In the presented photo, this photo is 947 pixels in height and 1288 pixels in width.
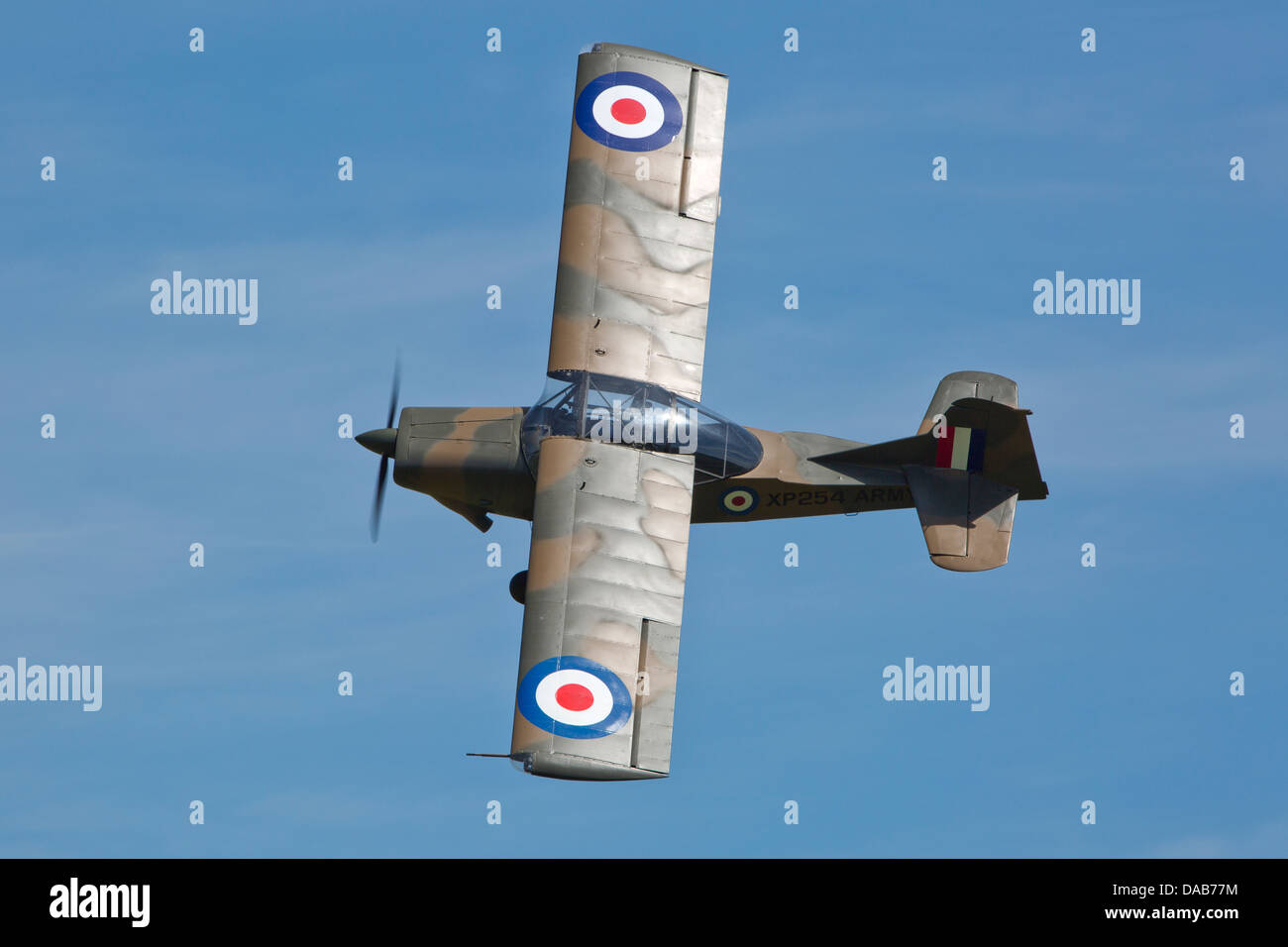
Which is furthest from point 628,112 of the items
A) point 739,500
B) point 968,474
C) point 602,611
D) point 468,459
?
point 602,611

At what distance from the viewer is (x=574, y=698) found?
32.5 metres

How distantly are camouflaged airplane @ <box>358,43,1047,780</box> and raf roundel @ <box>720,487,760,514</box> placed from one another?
4cm

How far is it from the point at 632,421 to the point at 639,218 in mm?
4018

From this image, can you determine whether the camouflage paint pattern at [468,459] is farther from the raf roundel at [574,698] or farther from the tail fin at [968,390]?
the tail fin at [968,390]

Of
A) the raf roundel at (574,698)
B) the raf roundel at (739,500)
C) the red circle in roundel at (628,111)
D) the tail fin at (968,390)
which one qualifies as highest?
the red circle in roundel at (628,111)

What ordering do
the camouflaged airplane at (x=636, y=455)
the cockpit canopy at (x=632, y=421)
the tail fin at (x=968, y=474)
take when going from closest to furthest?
the camouflaged airplane at (x=636, y=455) → the cockpit canopy at (x=632, y=421) → the tail fin at (x=968, y=474)

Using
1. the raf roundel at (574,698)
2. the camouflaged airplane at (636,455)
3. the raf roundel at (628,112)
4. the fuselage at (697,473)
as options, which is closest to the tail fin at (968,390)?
the camouflaged airplane at (636,455)

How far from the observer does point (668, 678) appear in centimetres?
3303

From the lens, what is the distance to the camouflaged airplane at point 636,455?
33000mm

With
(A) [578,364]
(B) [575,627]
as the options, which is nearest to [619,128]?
(A) [578,364]

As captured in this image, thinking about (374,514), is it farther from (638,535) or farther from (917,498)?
(917,498)

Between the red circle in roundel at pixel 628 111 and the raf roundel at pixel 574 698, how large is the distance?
10.1 meters

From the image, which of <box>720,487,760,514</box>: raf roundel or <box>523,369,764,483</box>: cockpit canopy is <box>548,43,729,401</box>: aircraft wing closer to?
<box>523,369,764,483</box>: cockpit canopy

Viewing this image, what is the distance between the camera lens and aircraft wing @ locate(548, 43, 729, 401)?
36.1 meters
